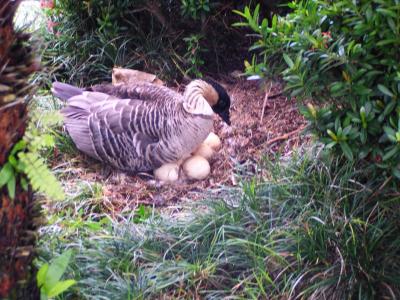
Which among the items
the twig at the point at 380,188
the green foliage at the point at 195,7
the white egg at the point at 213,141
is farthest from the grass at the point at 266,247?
the green foliage at the point at 195,7

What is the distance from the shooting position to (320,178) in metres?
3.52

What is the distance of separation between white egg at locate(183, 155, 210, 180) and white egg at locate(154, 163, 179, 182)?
0.09 meters

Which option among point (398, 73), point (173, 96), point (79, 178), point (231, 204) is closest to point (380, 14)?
point (398, 73)

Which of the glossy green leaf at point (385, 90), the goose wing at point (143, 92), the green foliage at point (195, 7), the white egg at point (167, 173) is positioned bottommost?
the white egg at point (167, 173)

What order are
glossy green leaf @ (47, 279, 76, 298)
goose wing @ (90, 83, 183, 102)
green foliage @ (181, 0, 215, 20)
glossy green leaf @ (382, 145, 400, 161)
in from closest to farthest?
glossy green leaf @ (47, 279, 76, 298) < glossy green leaf @ (382, 145, 400, 161) < goose wing @ (90, 83, 183, 102) < green foliage @ (181, 0, 215, 20)

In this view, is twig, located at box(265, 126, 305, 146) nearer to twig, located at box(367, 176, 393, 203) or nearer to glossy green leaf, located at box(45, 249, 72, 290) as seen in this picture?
twig, located at box(367, 176, 393, 203)

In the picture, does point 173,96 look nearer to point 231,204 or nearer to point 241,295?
point 231,204

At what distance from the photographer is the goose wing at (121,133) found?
451cm

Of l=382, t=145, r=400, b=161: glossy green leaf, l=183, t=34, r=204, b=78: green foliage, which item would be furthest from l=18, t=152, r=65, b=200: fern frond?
l=183, t=34, r=204, b=78: green foliage

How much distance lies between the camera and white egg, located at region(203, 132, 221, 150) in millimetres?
4805

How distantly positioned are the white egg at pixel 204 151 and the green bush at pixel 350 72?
63.3 inches

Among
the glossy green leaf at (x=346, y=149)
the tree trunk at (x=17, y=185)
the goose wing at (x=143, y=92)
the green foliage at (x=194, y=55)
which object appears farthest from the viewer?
the green foliage at (x=194, y=55)

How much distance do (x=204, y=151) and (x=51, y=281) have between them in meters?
2.33

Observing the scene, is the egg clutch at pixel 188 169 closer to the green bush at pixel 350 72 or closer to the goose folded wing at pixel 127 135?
the goose folded wing at pixel 127 135
